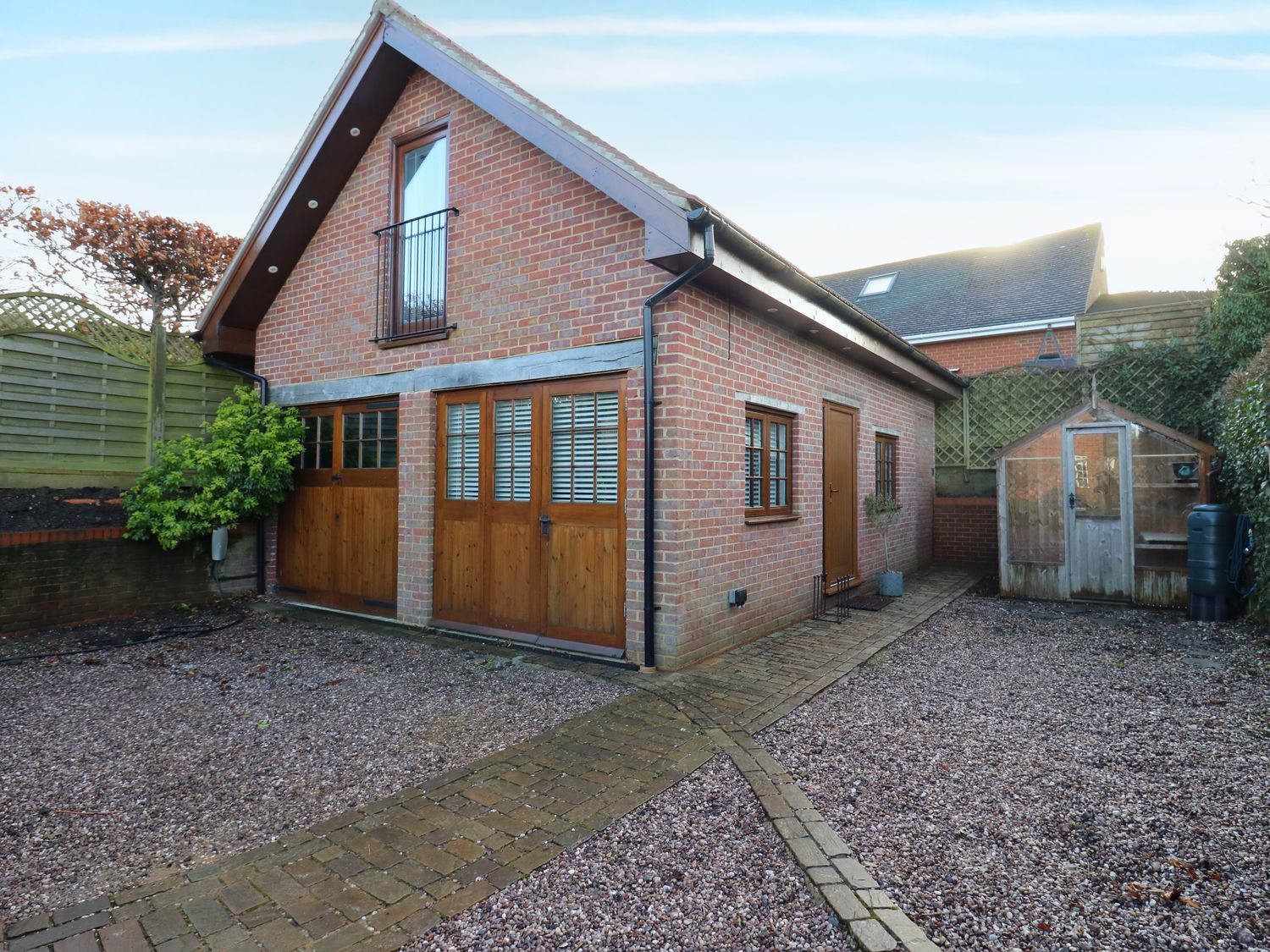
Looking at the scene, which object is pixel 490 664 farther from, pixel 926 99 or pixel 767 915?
pixel 926 99

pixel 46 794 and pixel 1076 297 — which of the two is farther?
pixel 1076 297

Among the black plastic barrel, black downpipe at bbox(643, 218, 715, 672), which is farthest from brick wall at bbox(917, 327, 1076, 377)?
black downpipe at bbox(643, 218, 715, 672)

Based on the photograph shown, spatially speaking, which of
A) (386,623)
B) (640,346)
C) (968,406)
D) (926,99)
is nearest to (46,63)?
(386,623)

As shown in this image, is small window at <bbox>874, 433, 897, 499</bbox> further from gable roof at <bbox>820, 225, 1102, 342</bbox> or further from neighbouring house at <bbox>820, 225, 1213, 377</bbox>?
gable roof at <bbox>820, 225, 1102, 342</bbox>

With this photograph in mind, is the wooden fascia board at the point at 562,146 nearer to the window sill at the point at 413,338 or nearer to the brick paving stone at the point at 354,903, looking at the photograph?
the window sill at the point at 413,338

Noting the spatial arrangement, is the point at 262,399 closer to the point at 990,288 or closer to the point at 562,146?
the point at 562,146

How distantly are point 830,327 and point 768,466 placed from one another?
1716 mm

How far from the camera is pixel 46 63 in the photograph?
789 cm

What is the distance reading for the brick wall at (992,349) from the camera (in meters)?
14.9

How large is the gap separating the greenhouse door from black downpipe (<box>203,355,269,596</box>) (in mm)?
10361

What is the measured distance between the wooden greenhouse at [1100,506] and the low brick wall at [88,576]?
10.4 m

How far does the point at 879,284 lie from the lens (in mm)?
20312

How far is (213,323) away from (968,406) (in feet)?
40.5

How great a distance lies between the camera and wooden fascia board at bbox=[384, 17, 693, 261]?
4934 mm
